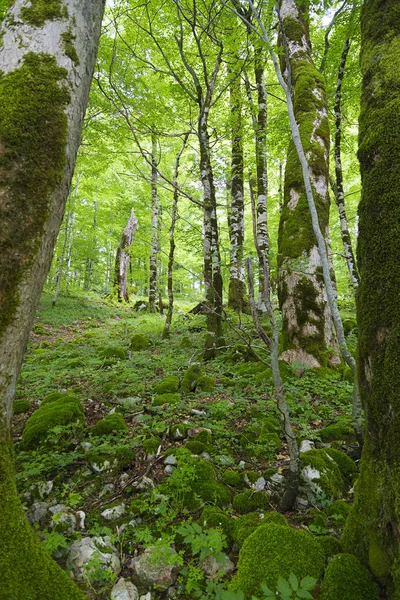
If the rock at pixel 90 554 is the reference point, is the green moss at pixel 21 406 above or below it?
above

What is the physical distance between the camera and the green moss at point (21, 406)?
13.8 ft

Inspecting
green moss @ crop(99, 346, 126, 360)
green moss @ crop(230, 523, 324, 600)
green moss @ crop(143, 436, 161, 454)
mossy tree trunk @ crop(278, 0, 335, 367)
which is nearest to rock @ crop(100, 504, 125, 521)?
green moss @ crop(143, 436, 161, 454)

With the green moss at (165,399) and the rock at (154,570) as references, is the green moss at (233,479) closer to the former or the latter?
the rock at (154,570)

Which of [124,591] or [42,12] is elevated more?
[42,12]

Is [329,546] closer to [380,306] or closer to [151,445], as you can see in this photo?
[380,306]

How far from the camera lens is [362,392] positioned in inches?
67.7

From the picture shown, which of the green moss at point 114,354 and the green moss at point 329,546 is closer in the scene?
the green moss at point 329,546

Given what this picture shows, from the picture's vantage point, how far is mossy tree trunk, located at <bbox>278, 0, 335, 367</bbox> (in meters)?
5.26

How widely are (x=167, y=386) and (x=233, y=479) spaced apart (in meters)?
2.25

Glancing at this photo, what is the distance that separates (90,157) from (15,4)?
38.4 ft

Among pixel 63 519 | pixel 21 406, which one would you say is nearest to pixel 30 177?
pixel 63 519

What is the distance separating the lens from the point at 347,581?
1.49 meters

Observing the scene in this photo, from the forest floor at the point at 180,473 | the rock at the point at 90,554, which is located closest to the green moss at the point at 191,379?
the forest floor at the point at 180,473

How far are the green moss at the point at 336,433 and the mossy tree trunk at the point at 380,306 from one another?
1.64m
